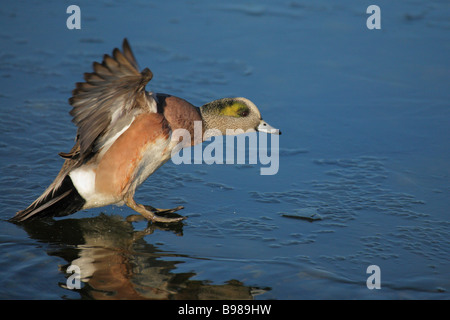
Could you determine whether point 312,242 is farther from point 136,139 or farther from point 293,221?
point 136,139

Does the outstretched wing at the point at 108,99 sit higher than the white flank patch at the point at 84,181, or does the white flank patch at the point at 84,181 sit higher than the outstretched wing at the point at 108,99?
the outstretched wing at the point at 108,99

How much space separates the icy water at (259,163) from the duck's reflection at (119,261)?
0.01 meters

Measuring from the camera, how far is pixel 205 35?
8375 mm

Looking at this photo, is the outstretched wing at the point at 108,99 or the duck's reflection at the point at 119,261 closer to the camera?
the duck's reflection at the point at 119,261

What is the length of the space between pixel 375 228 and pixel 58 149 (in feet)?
10.2

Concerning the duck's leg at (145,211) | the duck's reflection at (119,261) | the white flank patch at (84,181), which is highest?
the white flank patch at (84,181)

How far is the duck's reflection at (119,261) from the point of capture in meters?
3.97

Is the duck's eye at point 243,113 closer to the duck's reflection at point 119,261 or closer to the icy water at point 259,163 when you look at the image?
the icy water at point 259,163

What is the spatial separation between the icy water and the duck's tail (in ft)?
0.32

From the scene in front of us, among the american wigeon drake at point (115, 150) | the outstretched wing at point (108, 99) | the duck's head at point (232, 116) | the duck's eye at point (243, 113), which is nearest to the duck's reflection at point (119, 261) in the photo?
the american wigeon drake at point (115, 150)

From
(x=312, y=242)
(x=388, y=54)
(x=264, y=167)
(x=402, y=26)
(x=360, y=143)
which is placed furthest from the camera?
(x=402, y=26)

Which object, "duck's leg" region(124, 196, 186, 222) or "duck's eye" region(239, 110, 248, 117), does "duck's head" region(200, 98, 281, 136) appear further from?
"duck's leg" region(124, 196, 186, 222)

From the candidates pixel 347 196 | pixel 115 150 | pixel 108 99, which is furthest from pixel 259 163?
pixel 108 99

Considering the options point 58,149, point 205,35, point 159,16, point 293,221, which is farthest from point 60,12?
point 293,221
